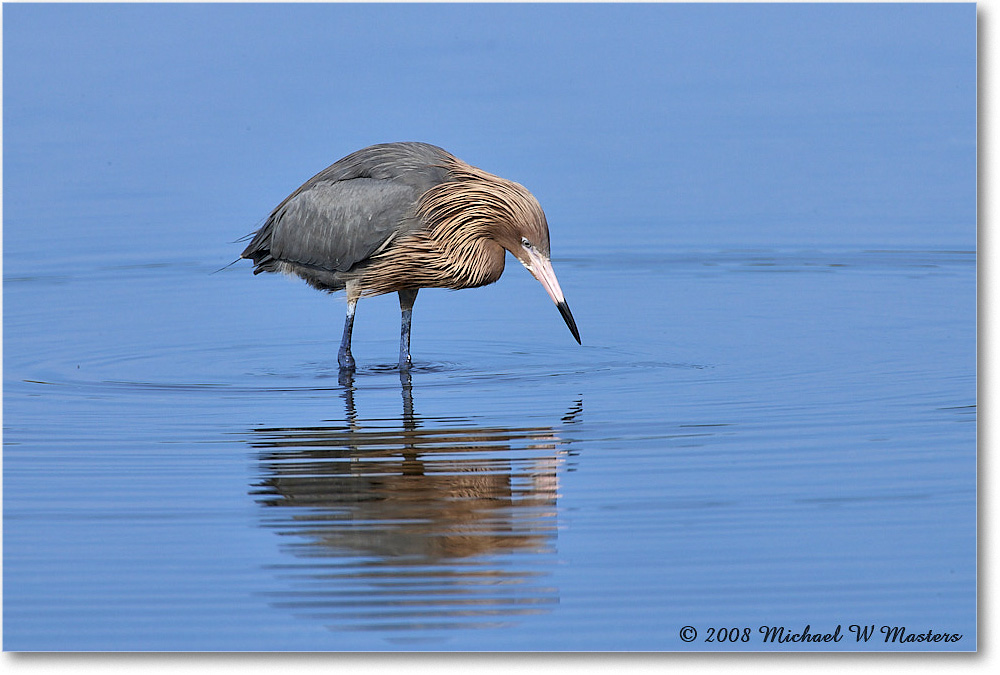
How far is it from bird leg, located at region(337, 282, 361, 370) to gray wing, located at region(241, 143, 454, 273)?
0.20m

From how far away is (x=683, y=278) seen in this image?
1349 centimetres

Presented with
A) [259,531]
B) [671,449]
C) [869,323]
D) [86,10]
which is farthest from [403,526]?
[869,323]

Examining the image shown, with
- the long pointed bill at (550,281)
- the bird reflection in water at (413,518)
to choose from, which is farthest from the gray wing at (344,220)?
the bird reflection in water at (413,518)

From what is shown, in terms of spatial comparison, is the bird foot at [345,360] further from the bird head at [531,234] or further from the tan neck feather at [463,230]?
the bird head at [531,234]

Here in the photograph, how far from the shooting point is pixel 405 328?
11141mm

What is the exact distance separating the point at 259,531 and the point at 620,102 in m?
7.05

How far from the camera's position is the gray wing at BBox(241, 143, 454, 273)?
1078 cm

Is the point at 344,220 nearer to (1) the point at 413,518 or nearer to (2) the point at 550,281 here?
(2) the point at 550,281

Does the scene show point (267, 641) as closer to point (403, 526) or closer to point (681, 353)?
point (403, 526)

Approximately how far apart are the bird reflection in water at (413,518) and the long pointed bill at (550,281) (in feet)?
3.75

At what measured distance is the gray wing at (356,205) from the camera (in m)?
10.8

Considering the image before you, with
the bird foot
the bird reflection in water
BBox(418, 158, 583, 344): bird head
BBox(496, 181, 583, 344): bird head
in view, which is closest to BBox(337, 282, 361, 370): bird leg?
the bird foot

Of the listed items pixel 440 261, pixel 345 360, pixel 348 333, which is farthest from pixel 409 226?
pixel 345 360

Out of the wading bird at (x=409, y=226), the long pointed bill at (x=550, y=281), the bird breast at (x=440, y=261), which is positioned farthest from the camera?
the bird breast at (x=440, y=261)
